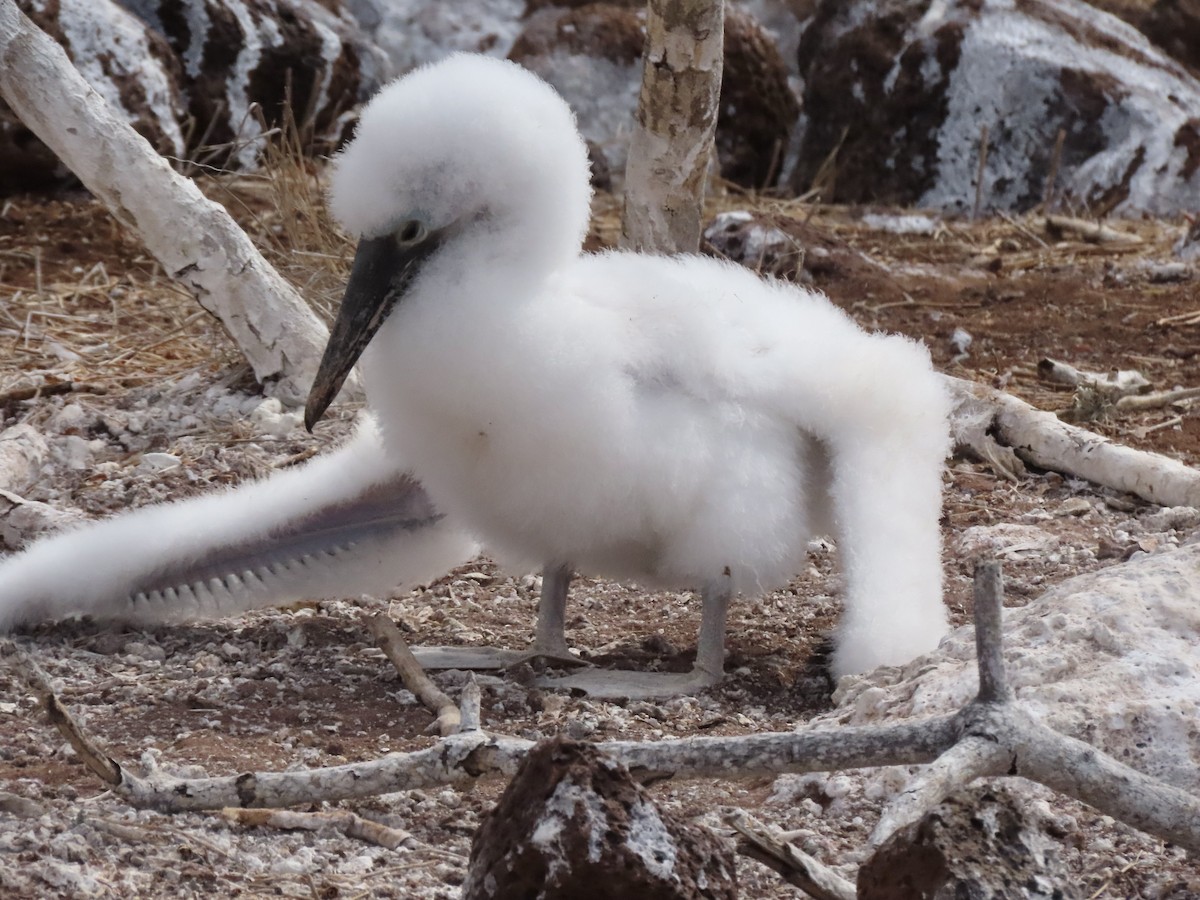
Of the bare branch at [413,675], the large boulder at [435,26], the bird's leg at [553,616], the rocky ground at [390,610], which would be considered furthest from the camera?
the large boulder at [435,26]

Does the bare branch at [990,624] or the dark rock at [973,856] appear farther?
the bare branch at [990,624]

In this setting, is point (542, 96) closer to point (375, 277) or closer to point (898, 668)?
point (375, 277)

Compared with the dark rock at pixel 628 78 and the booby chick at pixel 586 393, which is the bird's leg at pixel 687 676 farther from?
the dark rock at pixel 628 78

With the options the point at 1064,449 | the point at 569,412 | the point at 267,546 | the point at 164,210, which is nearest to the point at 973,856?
the point at 569,412

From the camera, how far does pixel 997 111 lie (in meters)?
10.4

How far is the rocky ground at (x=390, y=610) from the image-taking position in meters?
2.73

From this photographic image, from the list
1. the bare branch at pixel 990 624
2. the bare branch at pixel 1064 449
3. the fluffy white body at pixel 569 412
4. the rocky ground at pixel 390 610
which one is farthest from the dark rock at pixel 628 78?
the bare branch at pixel 990 624

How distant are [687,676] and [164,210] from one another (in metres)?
2.65

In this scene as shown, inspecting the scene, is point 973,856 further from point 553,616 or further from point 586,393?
point 553,616

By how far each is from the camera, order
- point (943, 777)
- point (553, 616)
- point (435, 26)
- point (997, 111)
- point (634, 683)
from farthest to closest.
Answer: point (435, 26), point (997, 111), point (553, 616), point (634, 683), point (943, 777)

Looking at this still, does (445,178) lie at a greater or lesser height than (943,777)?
greater

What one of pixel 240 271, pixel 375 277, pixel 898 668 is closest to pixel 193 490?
pixel 240 271

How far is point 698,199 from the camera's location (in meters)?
5.62

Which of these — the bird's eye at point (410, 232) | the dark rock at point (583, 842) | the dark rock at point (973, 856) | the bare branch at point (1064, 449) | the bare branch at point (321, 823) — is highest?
the bird's eye at point (410, 232)
